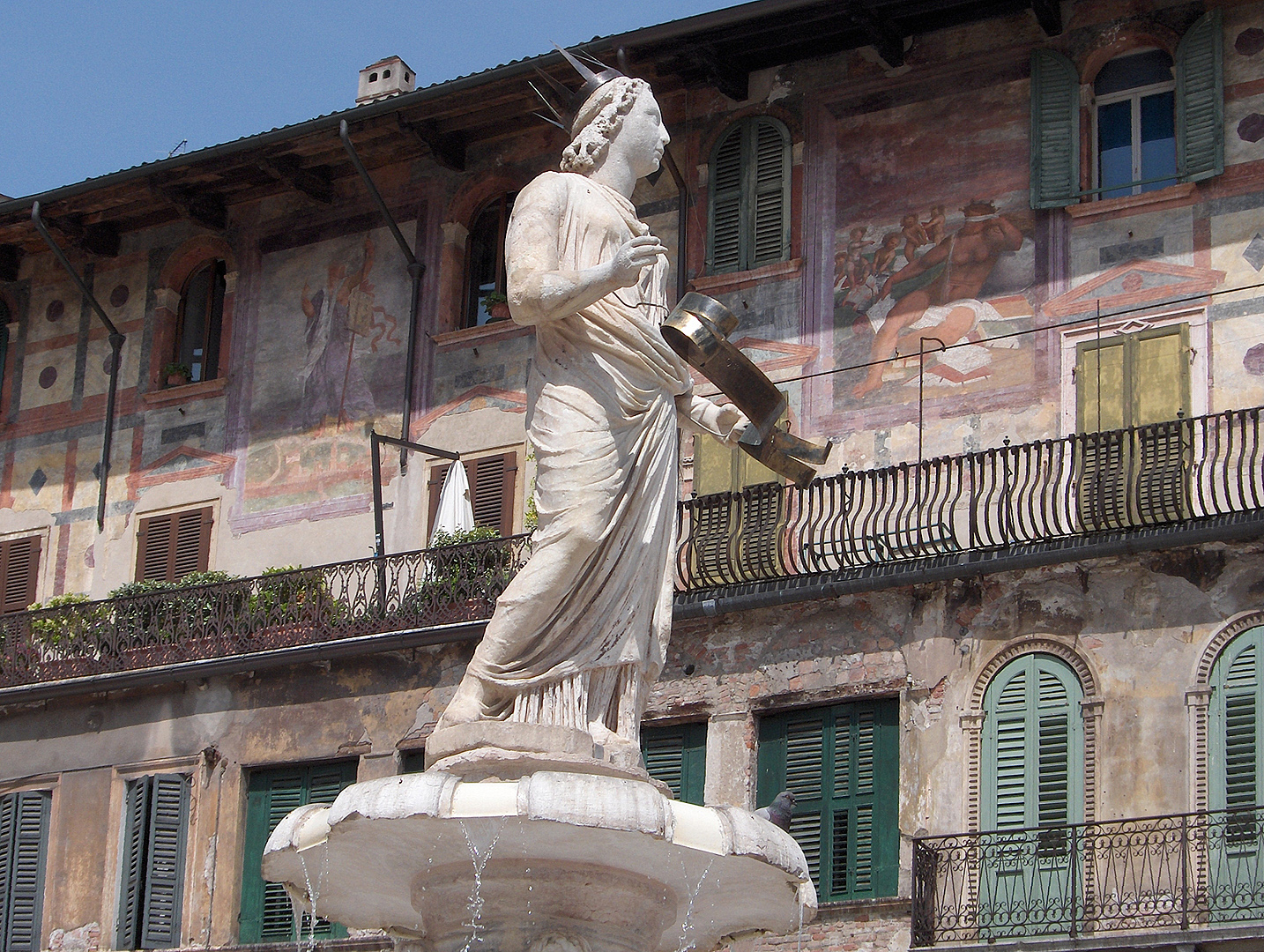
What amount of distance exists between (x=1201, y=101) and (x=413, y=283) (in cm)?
801

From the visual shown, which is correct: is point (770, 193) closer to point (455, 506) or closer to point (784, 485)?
point (784, 485)

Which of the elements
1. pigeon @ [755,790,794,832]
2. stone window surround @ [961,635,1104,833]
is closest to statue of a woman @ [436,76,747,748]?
pigeon @ [755,790,794,832]

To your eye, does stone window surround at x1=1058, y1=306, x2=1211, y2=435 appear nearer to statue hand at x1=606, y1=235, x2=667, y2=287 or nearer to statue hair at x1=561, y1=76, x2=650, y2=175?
statue hair at x1=561, y1=76, x2=650, y2=175

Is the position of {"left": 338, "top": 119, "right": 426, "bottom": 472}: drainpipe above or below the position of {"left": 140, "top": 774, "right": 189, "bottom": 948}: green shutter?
above

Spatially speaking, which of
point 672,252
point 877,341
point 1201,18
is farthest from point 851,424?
point 1201,18

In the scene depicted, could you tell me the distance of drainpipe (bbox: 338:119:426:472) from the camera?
2527cm

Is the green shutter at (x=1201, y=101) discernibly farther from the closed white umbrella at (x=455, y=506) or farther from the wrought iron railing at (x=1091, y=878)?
the closed white umbrella at (x=455, y=506)

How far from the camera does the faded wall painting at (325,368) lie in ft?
84.6

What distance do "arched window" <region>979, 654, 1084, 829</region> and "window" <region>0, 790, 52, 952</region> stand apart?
9479 mm

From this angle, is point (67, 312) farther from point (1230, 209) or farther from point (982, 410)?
point (1230, 209)

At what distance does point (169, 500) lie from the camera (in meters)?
Result: 26.7

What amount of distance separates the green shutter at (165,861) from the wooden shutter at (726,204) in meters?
7.00

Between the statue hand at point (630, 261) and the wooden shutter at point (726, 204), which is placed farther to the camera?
the wooden shutter at point (726, 204)

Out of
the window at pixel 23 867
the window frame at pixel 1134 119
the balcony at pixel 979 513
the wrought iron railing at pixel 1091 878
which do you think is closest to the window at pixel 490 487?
the balcony at pixel 979 513
